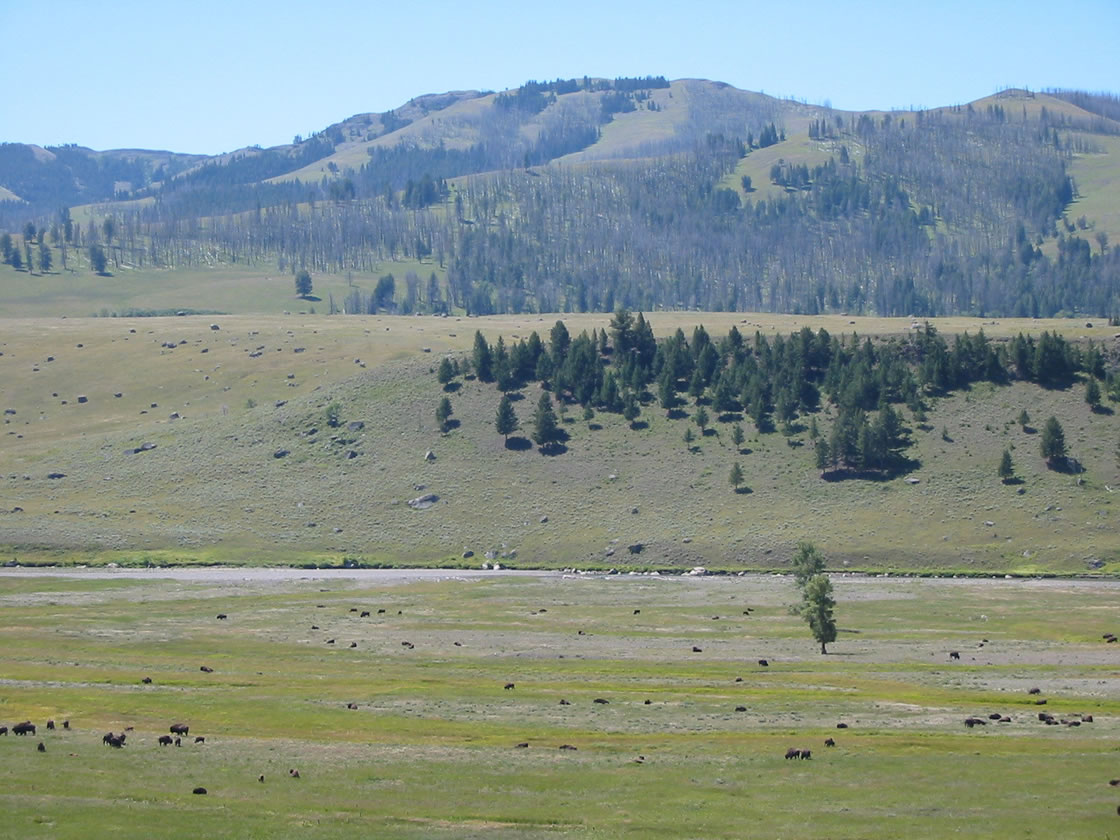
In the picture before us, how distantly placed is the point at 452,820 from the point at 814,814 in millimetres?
10944

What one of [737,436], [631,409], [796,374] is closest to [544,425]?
[631,409]

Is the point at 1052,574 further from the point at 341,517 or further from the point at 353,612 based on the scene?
the point at 341,517

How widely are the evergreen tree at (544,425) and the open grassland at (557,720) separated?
59.7 metres

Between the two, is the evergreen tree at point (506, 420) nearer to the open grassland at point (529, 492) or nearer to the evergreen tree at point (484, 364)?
the open grassland at point (529, 492)

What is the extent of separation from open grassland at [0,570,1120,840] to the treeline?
169 ft

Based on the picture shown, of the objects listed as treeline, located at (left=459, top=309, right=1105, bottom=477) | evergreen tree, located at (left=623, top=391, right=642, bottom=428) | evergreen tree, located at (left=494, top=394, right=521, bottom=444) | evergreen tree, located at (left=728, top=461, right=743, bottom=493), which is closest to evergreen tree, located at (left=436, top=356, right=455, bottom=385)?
treeline, located at (left=459, top=309, right=1105, bottom=477)

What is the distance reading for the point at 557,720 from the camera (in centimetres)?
5447

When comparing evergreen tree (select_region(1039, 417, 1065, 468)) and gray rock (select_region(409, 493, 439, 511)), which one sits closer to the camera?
evergreen tree (select_region(1039, 417, 1065, 468))

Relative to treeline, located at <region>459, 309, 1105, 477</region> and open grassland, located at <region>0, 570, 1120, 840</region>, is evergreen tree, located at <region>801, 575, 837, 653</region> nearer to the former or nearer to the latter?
open grassland, located at <region>0, 570, 1120, 840</region>

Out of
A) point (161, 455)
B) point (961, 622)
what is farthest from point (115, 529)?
point (961, 622)

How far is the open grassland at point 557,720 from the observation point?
38.6m

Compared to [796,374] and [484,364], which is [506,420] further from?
[796,374]

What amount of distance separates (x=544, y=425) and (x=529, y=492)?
40.7 ft

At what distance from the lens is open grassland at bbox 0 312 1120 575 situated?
5404 inches
